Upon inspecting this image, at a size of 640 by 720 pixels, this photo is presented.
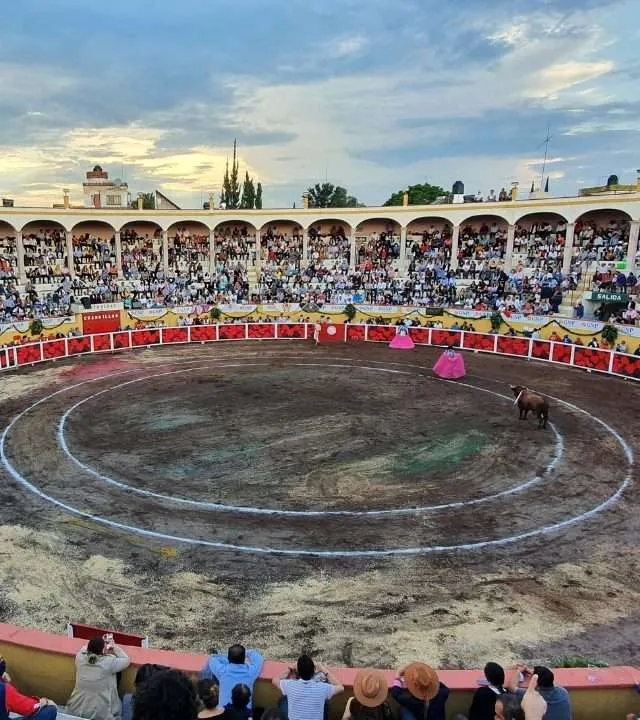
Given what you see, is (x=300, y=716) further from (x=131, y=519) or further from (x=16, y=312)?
(x=16, y=312)

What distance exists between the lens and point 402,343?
3375 centimetres

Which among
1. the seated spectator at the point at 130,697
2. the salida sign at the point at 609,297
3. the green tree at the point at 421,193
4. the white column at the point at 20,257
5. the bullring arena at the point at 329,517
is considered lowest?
the bullring arena at the point at 329,517

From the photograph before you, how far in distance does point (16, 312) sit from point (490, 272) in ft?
98.4

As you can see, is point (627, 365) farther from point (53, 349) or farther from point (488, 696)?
point (53, 349)

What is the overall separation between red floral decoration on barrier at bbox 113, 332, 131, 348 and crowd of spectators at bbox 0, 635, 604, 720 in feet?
92.8

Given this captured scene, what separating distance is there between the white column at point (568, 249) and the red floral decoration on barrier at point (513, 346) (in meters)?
11.2

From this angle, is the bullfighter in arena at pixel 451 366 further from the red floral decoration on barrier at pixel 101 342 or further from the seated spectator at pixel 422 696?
the seated spectator at pixel 422 696

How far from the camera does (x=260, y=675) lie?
6387 millimetres

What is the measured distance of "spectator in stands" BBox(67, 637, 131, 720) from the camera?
6129 millimetres

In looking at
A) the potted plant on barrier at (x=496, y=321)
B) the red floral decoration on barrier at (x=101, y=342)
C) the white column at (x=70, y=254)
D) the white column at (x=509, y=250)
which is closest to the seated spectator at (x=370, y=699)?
the red floral decoration on barrier at (x=101, y=342)

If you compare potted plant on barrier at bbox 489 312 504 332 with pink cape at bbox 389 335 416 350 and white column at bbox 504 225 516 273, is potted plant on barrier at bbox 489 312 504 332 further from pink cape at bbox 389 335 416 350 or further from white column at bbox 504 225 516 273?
white column at bbox 504 225 516 273

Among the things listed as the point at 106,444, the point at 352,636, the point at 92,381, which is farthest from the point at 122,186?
the point at 352,636

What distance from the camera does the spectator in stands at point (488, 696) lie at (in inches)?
234

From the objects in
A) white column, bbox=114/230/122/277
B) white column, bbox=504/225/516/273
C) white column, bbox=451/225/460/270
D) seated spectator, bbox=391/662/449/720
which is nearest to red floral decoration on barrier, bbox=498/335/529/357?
white column, bbox=504/225/516/273
